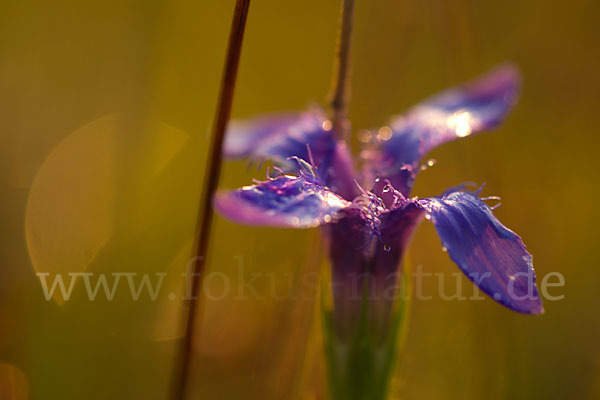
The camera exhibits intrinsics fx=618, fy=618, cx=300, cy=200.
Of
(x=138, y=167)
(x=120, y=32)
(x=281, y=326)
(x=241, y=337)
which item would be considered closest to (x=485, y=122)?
(x=281, y=326)

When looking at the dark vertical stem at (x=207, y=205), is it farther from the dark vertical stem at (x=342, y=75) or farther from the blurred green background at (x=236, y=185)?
the blurred green background at (x=236, y=185)

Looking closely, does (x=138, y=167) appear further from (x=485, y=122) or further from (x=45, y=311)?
(x=485, y=122)

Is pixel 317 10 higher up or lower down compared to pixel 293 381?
higher up

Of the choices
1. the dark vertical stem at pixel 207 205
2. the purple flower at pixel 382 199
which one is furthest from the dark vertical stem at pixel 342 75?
the dark vertical stem at pixel 207 205

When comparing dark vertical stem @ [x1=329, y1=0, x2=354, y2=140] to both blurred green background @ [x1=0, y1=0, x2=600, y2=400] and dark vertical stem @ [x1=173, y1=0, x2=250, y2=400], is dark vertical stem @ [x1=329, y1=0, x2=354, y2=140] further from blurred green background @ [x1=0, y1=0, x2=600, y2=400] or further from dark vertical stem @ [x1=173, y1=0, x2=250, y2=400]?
blurred green background @ [x1=0, y1=0, x2=600, y2=400]

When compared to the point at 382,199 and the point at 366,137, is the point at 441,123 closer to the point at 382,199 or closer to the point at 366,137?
the point at 366,137

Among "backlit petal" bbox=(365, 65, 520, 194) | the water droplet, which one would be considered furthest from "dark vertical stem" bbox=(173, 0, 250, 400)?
the water droplet
